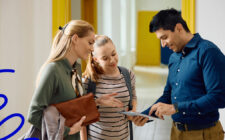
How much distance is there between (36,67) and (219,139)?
2.26 metres

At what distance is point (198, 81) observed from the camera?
1.94 m

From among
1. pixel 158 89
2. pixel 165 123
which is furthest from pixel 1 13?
pixel 158 89

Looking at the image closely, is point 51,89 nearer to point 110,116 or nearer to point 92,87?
point 92,87

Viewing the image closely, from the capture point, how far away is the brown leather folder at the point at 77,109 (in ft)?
5.35

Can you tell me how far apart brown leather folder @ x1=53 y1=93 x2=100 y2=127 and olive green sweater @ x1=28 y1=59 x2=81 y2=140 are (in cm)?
5

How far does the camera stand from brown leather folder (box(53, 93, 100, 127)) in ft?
5.35

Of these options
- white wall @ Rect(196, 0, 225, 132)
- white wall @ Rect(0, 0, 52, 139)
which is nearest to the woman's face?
white wall @ Rect(0, 0, 52, 139)

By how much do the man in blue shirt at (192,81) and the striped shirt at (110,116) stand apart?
0.30 m

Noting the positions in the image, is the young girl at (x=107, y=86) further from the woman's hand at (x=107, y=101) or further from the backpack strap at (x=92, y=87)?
the woman's hand at (x=107, y=101)

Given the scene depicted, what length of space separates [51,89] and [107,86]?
0.77 metres

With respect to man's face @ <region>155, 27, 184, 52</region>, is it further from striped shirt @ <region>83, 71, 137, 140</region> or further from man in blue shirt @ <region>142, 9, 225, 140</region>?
striped shirt @ <region>83, 71, 137, 140</region>

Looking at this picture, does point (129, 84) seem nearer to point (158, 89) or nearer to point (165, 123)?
point (165, 123)

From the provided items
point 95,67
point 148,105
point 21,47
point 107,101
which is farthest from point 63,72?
point 148,105

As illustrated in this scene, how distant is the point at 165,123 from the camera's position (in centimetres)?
562
